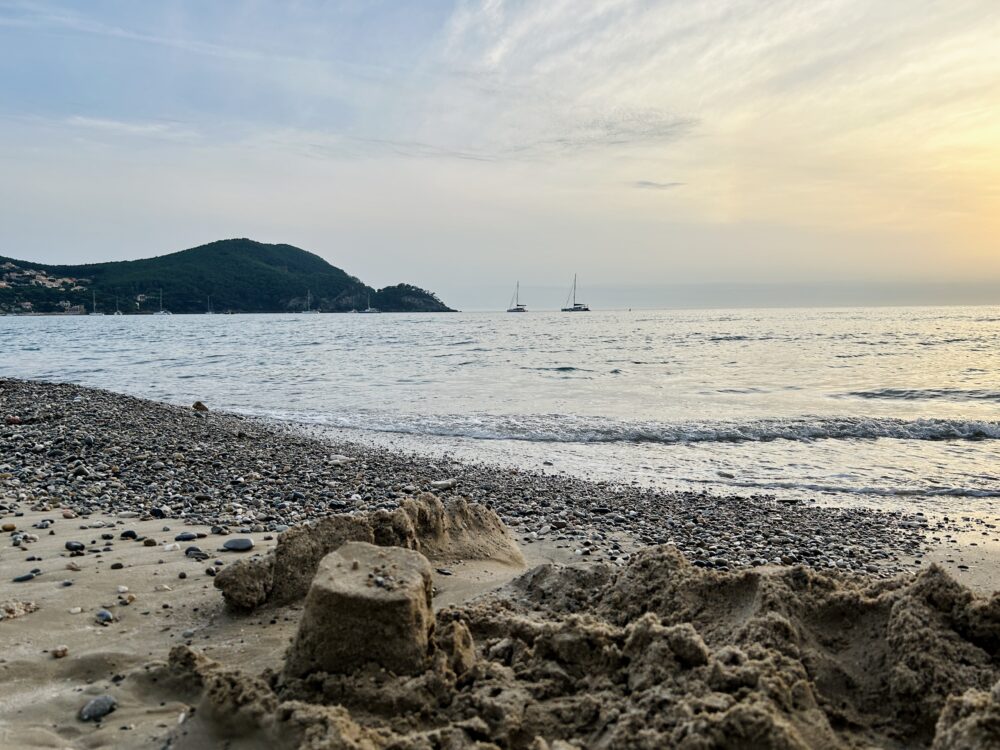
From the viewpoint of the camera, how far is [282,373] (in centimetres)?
2530

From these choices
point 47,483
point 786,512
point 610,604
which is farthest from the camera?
point 786,512

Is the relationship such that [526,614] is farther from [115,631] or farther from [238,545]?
[238,545]

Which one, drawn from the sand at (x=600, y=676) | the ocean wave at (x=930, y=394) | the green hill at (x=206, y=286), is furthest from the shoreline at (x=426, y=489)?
the green hill at (x=206, y=286)

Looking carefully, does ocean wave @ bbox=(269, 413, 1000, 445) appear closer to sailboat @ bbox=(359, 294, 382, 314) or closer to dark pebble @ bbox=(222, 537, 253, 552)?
dark pebble @ bbox=(222, 537, 253, 552)

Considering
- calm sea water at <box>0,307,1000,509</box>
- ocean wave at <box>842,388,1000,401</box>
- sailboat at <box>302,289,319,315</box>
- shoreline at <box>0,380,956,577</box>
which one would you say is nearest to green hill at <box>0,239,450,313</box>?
sailboat at <box>302,289,319,315</box>

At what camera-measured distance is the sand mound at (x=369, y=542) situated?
3871 millimetres

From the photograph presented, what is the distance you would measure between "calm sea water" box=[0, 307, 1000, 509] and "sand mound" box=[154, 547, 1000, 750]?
648 centimetres

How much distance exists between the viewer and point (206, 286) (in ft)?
→ 438

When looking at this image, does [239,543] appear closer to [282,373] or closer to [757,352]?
[282,373]

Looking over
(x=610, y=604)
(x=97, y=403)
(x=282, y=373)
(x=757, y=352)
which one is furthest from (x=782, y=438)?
(x=757, y=352)

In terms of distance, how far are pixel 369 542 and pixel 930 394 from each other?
18.8 meters

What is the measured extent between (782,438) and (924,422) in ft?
11.2

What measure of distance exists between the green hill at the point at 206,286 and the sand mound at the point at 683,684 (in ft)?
446

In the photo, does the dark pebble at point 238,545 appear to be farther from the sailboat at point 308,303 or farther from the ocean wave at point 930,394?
the sailboat at point 308,303
